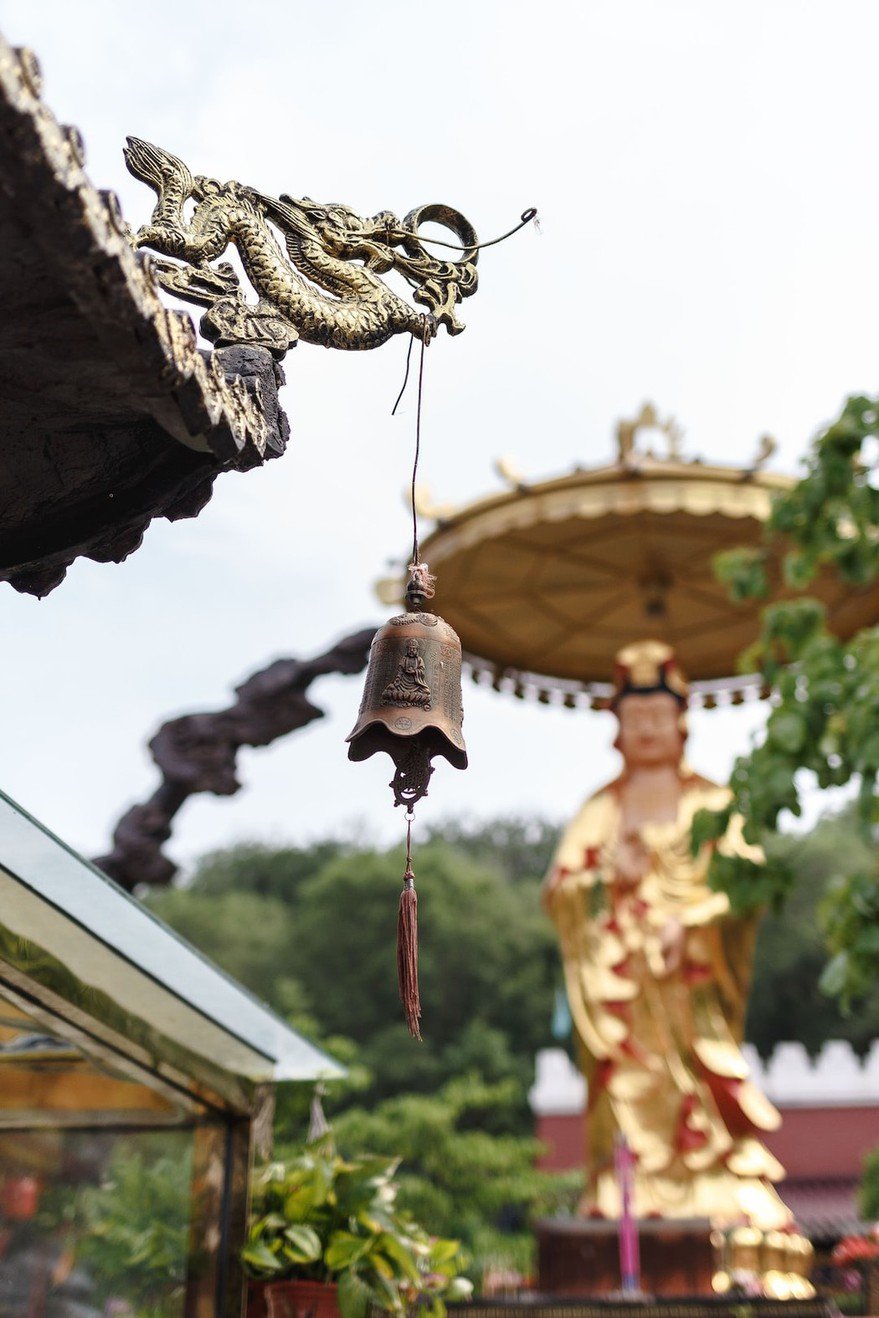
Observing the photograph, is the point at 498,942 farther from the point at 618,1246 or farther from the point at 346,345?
the point at 346,345

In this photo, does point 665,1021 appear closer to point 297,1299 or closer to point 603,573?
point 603,573

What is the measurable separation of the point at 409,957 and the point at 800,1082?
12.9m

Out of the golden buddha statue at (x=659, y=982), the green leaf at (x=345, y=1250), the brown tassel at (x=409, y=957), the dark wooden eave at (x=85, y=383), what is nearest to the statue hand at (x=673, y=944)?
the golden buddha statue at (x=659, y=982)

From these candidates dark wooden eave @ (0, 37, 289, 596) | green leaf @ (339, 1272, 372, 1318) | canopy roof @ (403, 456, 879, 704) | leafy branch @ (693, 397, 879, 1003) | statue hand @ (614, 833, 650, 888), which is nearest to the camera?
dark wooden eave @ (0, 37, 289, 596)

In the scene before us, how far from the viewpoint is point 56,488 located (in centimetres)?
198

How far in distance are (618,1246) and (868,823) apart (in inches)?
139

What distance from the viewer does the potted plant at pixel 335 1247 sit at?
3221mm

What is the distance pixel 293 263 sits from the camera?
2193 millimetres

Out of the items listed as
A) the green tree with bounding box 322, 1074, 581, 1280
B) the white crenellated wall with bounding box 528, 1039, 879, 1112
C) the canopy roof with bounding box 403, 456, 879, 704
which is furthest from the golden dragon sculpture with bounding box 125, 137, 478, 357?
the white crenellated wall with bounding box 528, 1039, 879, 1112

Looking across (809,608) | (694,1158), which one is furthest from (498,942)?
(809,608)

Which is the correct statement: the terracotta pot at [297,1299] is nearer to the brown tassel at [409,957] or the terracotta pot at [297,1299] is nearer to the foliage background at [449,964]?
the brown tassel at [409,957]

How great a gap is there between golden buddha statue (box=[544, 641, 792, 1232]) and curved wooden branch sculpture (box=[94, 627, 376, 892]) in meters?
3.07

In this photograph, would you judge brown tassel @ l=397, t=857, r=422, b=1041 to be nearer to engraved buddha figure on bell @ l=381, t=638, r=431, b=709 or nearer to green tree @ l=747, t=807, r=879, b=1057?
engraved buddha figure on bell @ l=381, t=638, r=431, b=709

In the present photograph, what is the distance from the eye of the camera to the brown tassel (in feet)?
6.67
